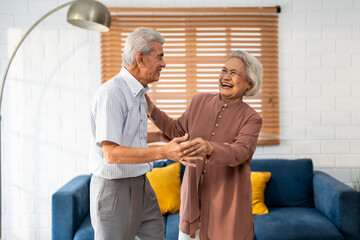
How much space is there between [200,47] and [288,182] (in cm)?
163

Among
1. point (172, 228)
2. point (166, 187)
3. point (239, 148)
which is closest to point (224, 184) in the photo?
point (239, 148)

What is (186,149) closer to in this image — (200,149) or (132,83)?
(200,149)

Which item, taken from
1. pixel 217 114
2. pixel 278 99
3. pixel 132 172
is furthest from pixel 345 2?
pixel 132 172

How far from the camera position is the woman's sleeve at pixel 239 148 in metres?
1.63

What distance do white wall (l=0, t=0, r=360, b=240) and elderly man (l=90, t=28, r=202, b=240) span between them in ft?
6.45

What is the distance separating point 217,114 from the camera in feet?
6.21

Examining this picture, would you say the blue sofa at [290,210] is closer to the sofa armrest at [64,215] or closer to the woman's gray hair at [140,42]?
the sofa armrest at [64,215]

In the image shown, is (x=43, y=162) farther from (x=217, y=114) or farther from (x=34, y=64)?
(x=217, y=114)

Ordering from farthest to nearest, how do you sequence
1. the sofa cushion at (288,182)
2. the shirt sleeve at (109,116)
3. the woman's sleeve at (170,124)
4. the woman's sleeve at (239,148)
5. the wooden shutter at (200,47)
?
the wooden shutter at (200,47)
the sofa cushion at (288,182)
the woman's sleeve at (170,124)
the woman's sleeve at (239,148)
the shirt sleeve at (109,116)

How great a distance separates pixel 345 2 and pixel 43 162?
3621mm

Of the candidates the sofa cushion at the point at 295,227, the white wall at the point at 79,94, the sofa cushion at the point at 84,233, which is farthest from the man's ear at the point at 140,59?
the white wall at the point at 79,94

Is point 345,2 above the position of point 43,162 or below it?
above

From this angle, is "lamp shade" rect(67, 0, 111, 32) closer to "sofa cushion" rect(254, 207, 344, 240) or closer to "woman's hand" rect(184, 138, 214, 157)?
"woman's hand" rect(184, 138, 214, 157)

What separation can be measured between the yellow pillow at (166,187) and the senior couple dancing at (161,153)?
3.81 feet
